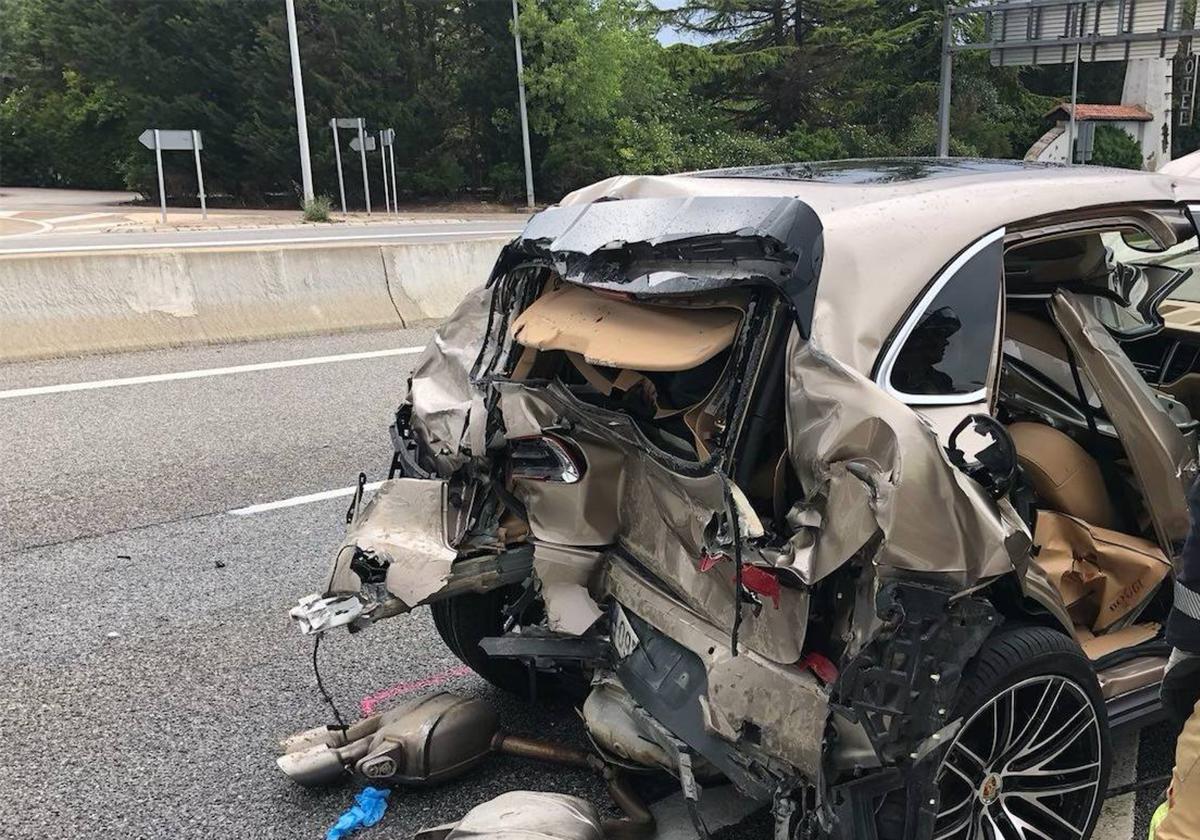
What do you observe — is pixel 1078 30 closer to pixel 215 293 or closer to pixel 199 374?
pixel 215 293

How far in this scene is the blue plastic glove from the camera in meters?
2.86

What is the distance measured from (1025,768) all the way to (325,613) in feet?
6.14

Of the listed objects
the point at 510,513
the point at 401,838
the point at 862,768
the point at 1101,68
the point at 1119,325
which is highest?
the point at 1101,68

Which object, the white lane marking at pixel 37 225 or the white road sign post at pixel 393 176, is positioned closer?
the white lane marking at pixel 37 225

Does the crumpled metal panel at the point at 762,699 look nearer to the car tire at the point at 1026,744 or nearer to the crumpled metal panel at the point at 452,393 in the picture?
the car tire at the point at 1026,744

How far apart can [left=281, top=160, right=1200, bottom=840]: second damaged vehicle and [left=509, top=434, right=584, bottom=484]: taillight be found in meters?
0.01

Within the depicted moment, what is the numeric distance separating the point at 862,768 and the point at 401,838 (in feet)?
4.53

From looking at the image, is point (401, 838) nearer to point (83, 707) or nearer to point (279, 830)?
point (279, 830)

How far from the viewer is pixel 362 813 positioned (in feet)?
9.59

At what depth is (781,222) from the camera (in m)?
2.33

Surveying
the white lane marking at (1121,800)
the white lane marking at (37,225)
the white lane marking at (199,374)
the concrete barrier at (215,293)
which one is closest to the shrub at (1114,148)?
the white lane marking at (37,225)

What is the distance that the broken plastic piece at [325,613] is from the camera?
271 centimetres

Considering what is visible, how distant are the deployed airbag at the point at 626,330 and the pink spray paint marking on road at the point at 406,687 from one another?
1.42 m

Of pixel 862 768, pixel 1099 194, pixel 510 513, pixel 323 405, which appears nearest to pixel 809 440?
pixel 862 768
